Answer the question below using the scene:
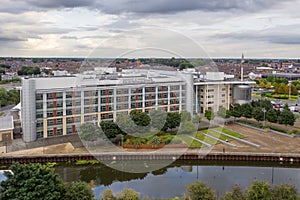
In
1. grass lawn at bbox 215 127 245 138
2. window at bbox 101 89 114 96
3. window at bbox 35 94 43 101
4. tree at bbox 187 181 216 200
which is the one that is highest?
window at bbox 101 89 114 96

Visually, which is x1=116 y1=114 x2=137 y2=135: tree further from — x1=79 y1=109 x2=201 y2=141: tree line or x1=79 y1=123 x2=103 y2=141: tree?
x1=79 y1=123 x2=103 y2=141: tree

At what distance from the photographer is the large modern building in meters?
9.30

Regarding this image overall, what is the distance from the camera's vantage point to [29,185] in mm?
4262

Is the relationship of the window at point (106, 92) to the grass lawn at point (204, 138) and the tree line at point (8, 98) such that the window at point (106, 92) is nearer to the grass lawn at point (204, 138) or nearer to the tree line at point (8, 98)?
the grass lawn at point (204, 138)

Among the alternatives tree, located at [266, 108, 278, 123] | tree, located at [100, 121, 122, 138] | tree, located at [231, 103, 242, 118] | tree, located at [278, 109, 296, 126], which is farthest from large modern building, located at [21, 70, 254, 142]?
tree, located at [278, 109, 296, 126]

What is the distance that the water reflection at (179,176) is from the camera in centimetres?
657

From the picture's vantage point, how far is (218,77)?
13391 mm

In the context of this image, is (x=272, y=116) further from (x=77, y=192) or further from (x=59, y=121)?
(x=77, y=192)

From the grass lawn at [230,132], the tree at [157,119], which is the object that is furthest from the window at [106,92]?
the grass lawn at [230,132]

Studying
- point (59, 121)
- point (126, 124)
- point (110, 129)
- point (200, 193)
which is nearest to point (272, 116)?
point (126, 124)

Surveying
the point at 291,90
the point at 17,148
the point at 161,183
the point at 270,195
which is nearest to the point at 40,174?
the point at 161,183

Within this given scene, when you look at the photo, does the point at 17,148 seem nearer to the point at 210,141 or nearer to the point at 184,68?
the point at 210,141

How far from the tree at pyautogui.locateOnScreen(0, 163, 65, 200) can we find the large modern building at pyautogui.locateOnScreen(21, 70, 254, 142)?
5062 millimetres

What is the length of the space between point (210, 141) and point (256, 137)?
1.75 metres
